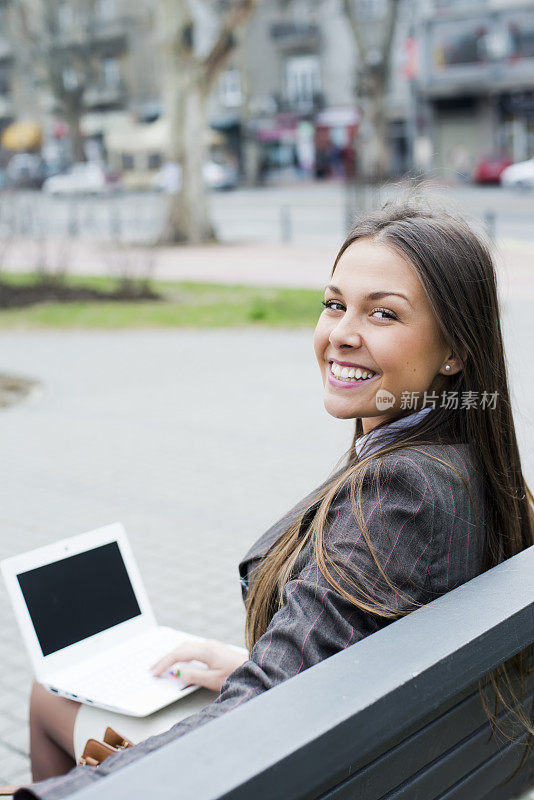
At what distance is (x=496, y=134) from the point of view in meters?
42.5

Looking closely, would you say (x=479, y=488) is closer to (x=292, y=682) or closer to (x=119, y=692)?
(x=292, y=682)

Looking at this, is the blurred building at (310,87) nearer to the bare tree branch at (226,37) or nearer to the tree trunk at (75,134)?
the tree trunk at (75,134)

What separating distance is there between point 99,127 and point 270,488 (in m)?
56.6

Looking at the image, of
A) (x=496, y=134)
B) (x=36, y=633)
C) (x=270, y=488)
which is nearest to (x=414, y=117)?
(x=496, y=134)

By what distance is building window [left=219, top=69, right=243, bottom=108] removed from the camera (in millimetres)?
52250

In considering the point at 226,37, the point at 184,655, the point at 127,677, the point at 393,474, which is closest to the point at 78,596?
the point at 127,677

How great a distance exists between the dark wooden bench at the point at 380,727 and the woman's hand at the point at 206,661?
1.72 feet

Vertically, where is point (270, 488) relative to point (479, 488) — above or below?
below

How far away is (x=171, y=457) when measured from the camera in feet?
23.1

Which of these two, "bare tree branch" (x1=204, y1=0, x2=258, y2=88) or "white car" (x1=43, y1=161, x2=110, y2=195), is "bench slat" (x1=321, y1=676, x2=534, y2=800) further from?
"white car" (x1=43, y1=161, x2=110, y2=195)

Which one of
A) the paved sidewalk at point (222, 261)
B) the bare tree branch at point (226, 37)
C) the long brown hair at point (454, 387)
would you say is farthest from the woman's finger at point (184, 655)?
the bare tree branch at point (226, 37)

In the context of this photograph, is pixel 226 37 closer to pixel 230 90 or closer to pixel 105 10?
pixel 230 90

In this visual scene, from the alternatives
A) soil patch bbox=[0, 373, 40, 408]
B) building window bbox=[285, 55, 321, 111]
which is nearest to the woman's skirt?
soil patch bbox=[0, 373, 40, 408]

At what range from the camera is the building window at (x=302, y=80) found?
4938cm
